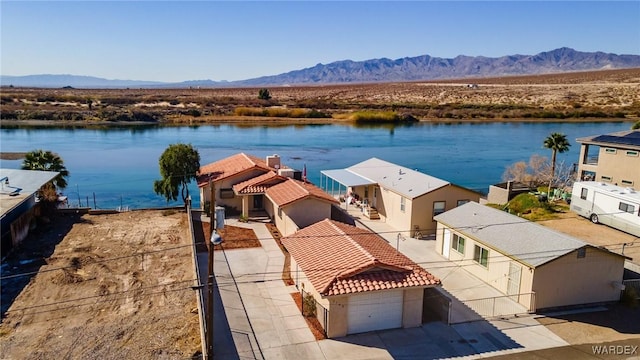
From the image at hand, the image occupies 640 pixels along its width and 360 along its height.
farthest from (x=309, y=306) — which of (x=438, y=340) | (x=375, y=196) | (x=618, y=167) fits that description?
(x=618, y=167)

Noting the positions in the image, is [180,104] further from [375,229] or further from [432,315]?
[432,315]

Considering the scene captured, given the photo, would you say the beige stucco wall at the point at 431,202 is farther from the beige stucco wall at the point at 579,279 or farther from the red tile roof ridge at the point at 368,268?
the red tile roof ridge at the point at 368,268

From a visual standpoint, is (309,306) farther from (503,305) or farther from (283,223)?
(283,223)

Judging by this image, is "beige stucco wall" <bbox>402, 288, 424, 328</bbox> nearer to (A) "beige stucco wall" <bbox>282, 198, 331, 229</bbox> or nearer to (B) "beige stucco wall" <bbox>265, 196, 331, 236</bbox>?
(B) "beige stucco wall" <bbox>265, 196, 331, 236</bbox>

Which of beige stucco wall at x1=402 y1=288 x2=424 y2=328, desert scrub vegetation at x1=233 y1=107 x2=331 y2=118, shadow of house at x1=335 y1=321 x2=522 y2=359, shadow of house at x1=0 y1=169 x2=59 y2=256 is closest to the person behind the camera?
shadow of house at x1=335 y1=321 x2=522 y2=359

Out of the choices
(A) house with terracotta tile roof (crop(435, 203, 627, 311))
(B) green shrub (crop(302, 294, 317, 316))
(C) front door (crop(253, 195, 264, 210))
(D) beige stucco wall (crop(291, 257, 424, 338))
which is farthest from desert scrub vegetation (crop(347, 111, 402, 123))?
(B) green shrub (crop(302, 294, 317, 316))

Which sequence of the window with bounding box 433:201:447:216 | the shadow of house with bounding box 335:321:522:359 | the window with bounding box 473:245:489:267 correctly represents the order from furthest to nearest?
1. the window with bounding box 433:201:447:216
2. the window with bounding box 473:245:489:267
3. the shadow of house with bounding box 335:321:522:359
